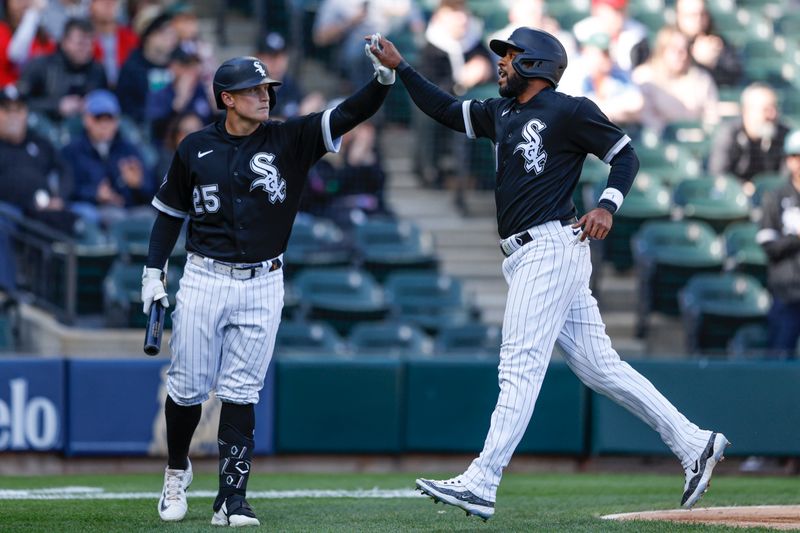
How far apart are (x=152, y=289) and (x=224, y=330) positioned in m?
0.33

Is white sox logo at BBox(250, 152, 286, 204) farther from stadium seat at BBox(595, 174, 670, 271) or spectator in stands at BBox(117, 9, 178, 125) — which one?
stadium seat at BBox(595, 174, 670, 271)

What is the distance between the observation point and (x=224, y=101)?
5574 mm

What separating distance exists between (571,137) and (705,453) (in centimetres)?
135

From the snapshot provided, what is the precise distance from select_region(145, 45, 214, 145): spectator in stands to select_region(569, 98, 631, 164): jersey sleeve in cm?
628

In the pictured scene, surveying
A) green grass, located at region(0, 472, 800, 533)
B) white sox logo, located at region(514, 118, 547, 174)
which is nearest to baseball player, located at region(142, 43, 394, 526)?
green grass, located at region(0, 472, 800, 533)

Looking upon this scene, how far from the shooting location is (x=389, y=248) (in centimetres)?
1095

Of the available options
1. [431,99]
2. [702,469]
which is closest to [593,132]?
[431,99]

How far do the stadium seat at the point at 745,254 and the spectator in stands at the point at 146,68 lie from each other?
4.78m

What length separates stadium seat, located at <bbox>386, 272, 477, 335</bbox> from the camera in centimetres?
1038

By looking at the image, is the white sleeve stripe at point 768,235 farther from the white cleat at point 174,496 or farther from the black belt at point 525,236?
the white cleat at point 174,496

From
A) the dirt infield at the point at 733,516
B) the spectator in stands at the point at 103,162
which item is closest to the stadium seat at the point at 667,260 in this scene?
the spectator in stands at the point at 103,162

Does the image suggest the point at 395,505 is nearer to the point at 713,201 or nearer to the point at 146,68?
Answer: the point at 146,68

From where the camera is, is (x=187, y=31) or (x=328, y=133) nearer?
(x=328, y=133)

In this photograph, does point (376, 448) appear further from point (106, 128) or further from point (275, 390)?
point (106, 128)
